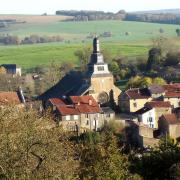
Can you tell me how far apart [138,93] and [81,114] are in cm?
869

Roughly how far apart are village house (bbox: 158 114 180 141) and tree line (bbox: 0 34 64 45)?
98.0 metres

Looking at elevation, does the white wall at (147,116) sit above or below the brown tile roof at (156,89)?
below

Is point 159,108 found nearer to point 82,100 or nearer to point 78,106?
point 82,100

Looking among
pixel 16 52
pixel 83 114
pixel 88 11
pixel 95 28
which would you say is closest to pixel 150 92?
pixel 83 114

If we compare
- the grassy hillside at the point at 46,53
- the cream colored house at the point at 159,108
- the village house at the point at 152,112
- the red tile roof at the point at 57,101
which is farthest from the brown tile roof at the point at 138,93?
the grassy hillside at the point at 46,53

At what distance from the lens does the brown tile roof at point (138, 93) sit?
166 ft

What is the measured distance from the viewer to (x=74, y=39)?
5433 inches

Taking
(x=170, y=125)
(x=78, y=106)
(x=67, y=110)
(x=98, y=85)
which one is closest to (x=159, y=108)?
(x=170, y=125)

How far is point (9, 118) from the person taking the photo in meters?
16.9

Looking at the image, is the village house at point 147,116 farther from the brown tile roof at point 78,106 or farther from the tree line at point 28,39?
the tree line at point 28,39

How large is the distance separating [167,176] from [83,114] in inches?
782

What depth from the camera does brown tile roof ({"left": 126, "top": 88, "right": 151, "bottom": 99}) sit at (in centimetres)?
5062

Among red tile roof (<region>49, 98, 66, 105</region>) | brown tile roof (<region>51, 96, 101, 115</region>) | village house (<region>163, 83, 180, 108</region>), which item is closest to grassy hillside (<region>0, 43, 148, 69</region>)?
village house (<region>163, 83, 180, 108</region>)

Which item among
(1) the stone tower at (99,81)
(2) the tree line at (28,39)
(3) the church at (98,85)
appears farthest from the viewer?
(2) the tree line at (28,39)
